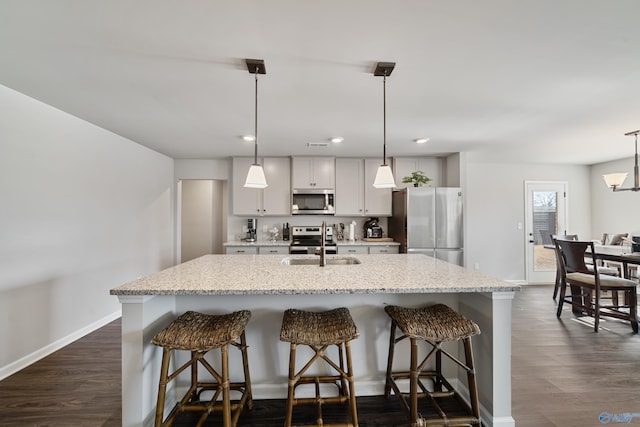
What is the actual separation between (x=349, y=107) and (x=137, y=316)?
7.56 feet

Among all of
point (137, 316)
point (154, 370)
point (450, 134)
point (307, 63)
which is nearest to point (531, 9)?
point (307, 63)

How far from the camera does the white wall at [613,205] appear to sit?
4.66 m

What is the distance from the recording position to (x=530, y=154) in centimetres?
452

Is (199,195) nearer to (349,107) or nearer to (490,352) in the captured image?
(349,107)

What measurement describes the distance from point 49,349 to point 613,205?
8.21 meters

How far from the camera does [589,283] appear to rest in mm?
3316

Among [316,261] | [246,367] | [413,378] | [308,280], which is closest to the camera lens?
[413,378]

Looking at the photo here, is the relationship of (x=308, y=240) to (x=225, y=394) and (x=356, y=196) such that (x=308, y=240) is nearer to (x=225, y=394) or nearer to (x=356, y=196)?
(x=356, y=196)

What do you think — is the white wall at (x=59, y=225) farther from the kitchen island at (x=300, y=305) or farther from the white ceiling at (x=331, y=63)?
the kitchen island at (x=300, y=305)

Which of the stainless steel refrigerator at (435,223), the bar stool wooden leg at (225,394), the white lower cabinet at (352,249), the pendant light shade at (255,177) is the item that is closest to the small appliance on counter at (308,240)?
the white lower cabinet at (352,249)

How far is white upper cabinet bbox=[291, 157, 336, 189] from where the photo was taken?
15.2 feet

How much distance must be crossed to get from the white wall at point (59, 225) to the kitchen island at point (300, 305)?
5.11 ft

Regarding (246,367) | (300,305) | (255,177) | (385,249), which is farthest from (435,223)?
(246,367)

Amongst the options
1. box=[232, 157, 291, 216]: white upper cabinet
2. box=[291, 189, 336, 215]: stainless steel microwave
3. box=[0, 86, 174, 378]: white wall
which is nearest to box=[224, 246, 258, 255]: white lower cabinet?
box=[232, 157, 291, 216]: white upper cabinet
